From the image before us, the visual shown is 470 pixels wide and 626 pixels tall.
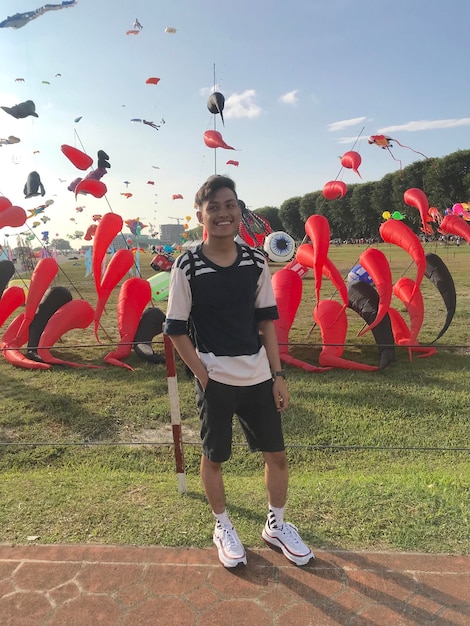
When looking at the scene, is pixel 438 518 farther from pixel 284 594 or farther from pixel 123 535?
pixel 123 535

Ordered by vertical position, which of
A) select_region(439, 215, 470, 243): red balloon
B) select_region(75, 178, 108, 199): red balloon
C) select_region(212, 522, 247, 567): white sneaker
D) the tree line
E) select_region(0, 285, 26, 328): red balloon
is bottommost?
select_region(212, 522, 247, 567): white sneaker

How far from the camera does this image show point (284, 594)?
1.93 meters

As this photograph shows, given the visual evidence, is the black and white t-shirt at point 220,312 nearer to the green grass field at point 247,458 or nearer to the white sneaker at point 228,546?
the white sneaker at point 228,546

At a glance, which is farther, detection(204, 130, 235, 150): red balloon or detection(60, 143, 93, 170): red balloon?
detection(204, 130, 235, 150): red balloon

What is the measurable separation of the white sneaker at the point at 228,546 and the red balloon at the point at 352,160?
5807 millimetres

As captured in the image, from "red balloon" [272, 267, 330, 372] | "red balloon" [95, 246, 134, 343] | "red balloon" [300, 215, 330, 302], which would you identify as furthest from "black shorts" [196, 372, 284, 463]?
"red balloon" [95, 246, 134, 343]

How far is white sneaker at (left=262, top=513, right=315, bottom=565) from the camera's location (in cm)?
210

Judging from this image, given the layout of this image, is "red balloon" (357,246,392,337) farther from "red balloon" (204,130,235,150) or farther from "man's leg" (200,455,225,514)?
"man's leg" (200,455,225,514)

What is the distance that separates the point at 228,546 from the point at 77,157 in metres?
5.70

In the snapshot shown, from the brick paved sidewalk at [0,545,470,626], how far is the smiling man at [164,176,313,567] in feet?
0.37

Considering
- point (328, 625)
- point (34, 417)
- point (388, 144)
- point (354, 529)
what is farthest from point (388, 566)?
point (388, 144)

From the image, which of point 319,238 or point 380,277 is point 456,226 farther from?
point 319,238

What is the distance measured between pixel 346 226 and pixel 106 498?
164 ft

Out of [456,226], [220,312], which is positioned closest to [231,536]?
[220,312]
